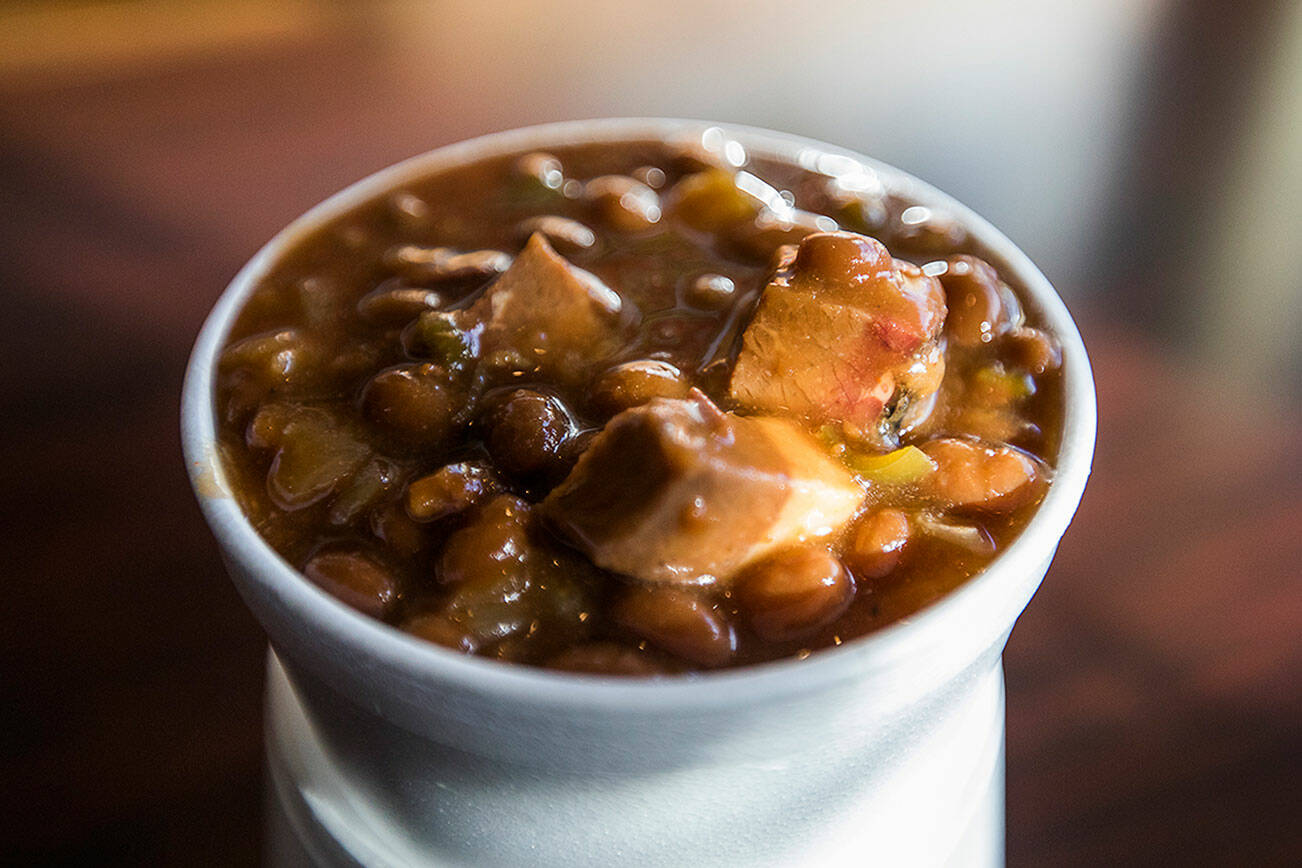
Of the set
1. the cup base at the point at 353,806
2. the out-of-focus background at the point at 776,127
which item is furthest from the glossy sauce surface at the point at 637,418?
the out-of-focus background at the point at 776,127

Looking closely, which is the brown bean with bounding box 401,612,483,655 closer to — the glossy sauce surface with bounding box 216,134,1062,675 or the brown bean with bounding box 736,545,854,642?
the glossy sauce surface with bounding box 216,134,1062,675

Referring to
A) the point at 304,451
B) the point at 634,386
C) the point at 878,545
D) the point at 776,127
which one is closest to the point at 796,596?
the point at 878,545

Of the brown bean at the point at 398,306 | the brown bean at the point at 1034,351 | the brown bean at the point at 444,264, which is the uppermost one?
the brown bean at the point at 1034,351

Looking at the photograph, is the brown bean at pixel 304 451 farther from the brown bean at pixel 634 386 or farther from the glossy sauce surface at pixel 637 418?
the brown bean at pixel 634 386

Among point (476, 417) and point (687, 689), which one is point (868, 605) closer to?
point (687, 689)

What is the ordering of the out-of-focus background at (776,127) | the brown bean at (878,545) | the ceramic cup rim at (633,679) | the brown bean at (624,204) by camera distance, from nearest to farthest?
the ceramic cup rim at (633,679) → the brown bean at (878,545) → the brown bean at (624,204) → the out-of-focus background at (776,127)

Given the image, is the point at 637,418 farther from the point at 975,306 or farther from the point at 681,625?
the point at 975,306

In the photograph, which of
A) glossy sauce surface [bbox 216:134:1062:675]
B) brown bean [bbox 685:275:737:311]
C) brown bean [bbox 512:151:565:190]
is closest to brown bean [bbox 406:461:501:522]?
glossy sauce surface [bbox 216:134:1062:675]
